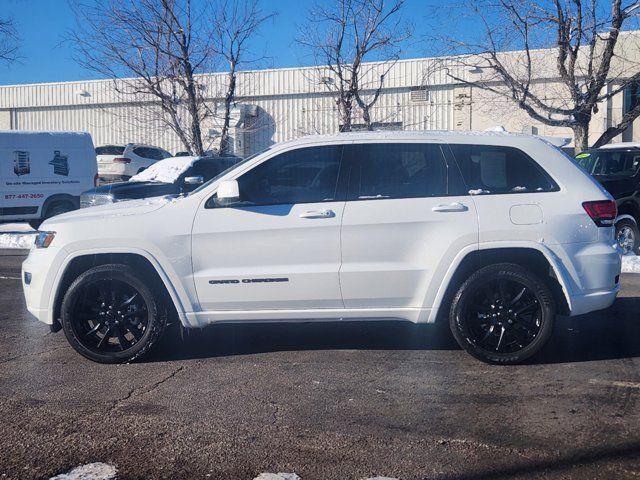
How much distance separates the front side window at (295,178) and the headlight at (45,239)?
1.63m

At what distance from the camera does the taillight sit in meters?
6.14

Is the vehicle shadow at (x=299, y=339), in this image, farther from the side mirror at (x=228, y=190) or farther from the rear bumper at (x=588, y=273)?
the side mirror at (x=228, y=190)

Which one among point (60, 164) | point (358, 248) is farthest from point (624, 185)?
point (60, 164)

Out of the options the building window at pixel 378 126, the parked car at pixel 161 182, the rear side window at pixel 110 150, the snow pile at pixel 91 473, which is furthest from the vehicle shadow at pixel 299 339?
the rear side window at pixel 110 150

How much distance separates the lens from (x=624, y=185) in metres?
12.8

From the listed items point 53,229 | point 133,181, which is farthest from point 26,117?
point 53,229

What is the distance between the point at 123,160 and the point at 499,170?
2378 cm

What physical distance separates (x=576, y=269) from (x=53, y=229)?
4.22 metres

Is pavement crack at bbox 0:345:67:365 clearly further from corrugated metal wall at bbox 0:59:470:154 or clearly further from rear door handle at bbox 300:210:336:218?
corrugated metal wall at bbox 0:59:470:154

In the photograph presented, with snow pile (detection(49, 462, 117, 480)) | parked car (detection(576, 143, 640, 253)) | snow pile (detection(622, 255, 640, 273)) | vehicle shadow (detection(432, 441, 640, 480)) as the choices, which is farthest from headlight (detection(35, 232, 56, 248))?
parked car (detection(576, 143, 640, 253))

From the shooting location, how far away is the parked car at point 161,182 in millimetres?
14336


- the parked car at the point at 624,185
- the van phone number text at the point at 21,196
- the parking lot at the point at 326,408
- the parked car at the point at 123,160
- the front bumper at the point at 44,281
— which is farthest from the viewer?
the parked car at the point at 123,160

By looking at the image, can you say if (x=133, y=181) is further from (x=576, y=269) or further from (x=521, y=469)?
(x=521, y=469)

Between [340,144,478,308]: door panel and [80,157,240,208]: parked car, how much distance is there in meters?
7.89
